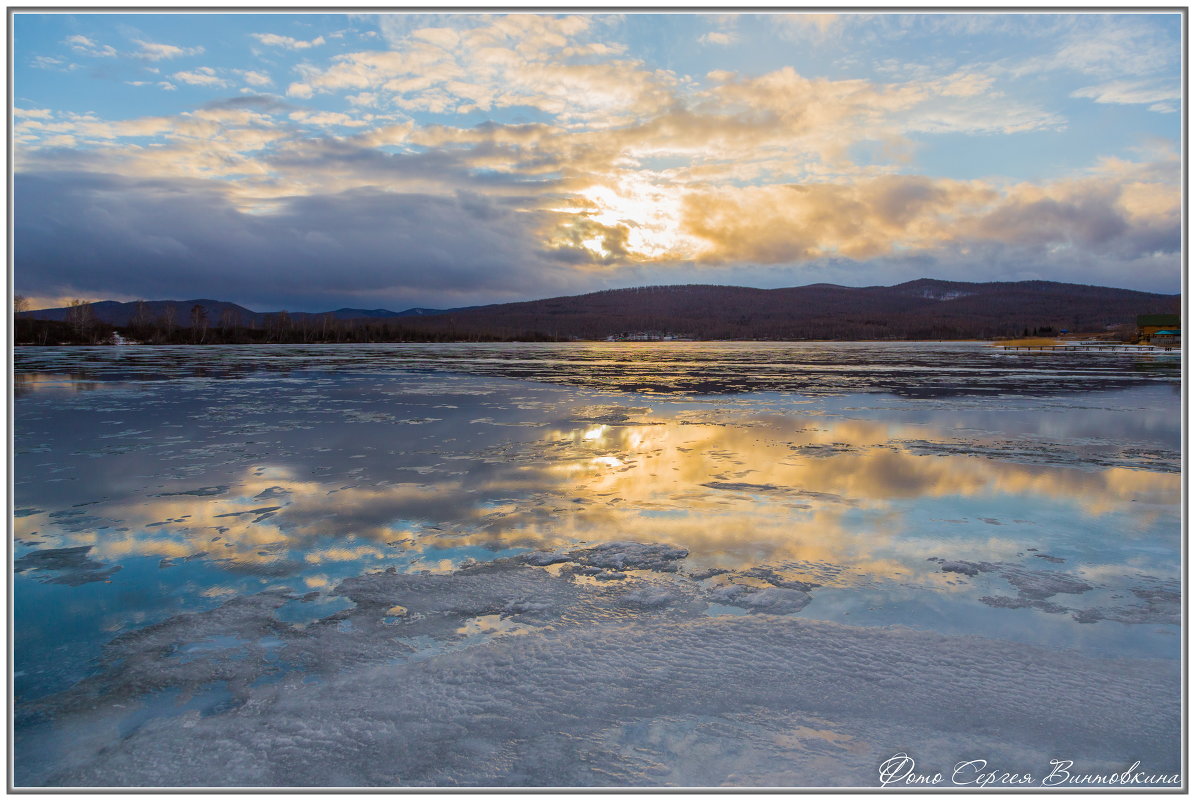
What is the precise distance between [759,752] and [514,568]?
7.68 ft

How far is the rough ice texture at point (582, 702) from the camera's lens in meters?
2.60

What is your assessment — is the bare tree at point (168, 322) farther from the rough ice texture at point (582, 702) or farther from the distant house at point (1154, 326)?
the distant house at point (1154, 326)

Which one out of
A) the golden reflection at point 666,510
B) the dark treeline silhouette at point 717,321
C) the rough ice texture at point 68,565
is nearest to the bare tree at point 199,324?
→ the dark treeline silhouette at point 717,321

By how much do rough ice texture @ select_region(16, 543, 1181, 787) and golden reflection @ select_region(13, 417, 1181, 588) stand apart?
1025 mm

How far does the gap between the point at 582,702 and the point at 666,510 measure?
323 cm

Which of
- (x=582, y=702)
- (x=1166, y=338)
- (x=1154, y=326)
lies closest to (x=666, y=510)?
(x=582, y=702)

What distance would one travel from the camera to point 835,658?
335cm

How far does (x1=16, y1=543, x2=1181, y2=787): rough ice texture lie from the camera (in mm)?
2596

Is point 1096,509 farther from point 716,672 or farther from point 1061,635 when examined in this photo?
point 716,672

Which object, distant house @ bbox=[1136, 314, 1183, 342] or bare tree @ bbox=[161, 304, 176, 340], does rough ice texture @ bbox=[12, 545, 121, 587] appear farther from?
bare tree @ bbox=[161, 304, 176, 340]

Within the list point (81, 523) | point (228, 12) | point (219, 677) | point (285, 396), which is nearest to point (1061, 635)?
point (219, 677)

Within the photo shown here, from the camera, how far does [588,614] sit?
390cm

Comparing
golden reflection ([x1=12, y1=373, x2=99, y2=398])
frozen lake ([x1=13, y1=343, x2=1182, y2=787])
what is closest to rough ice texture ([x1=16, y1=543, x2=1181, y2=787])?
frozen lake ([x1=13, y1=343, x2=1182, y2=787])

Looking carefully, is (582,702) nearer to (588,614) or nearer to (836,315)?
(588,614)
